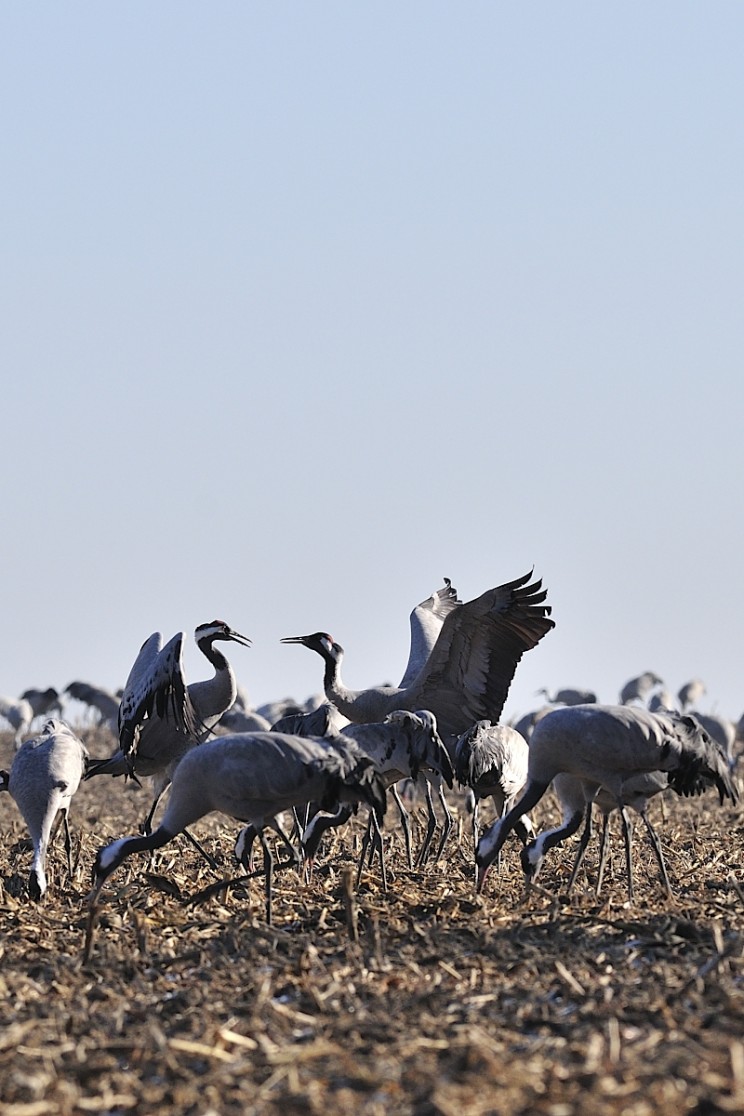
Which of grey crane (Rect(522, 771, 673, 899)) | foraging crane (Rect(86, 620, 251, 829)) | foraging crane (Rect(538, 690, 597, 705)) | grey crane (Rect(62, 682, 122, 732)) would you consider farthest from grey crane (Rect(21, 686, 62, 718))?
grey crane (Rect(522, 771, 673, 899))

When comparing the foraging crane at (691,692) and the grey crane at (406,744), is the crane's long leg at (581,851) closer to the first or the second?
the grey crane at (406,744)

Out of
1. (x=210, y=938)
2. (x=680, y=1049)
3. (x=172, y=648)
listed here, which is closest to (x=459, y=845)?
(x=172, y=648)

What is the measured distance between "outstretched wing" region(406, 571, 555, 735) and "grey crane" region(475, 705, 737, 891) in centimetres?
172

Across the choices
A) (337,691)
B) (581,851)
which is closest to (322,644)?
(337,691)

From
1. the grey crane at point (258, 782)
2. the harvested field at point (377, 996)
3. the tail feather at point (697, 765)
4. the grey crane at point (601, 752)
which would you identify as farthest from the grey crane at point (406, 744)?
the tail feather at point (697, 765)

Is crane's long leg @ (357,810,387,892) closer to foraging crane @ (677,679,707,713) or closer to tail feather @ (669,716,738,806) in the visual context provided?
tail feather @ (669,716,738,806)

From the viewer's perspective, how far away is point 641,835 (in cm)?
1053

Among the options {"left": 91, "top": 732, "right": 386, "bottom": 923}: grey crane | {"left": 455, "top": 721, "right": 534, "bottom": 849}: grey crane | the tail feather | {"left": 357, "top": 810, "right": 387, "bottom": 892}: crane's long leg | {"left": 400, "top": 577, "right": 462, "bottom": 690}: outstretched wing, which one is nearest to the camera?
{"left": 91, "top": 732, "right": 386, "bottom": 923}: grey crane

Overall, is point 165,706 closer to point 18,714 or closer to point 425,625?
point 425,625

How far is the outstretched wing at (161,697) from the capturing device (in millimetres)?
9844

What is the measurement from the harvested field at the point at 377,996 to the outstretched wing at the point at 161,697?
1.27 metres

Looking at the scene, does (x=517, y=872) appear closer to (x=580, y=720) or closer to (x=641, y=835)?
(x=580, y=720)

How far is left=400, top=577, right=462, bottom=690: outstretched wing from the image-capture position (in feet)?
35.8

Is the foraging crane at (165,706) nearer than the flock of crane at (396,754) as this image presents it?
No
